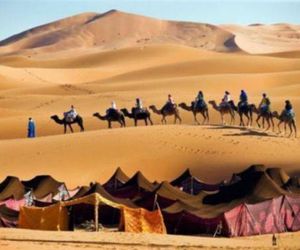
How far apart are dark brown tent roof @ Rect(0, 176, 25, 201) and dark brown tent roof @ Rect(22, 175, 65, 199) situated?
1.53ft

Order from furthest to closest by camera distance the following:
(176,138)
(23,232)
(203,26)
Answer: (203,26), (176,138), (23,232)

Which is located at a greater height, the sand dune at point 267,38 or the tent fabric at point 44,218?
the sand dune at point 267,38

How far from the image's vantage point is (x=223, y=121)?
44562mm

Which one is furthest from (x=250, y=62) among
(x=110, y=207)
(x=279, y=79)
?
(x=110, y=207)

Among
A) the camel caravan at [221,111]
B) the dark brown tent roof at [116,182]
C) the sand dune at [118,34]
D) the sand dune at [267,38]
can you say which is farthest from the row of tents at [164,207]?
the sand dune at [118,34]

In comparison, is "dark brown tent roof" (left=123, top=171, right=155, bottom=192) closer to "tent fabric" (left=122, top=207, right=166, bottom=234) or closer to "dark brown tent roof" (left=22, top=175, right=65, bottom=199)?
"dark brown tent roof" (left=22, top=175, right=65, bottom=199)

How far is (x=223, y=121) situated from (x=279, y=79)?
2671 cm

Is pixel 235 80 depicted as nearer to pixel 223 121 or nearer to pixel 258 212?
pixel 223 121

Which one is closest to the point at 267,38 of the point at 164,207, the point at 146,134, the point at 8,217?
the point at 146,134

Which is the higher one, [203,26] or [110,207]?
[203,26]

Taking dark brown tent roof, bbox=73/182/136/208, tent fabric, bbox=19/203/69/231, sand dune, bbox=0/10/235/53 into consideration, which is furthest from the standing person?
sand dune, bbox=0/10/235/53

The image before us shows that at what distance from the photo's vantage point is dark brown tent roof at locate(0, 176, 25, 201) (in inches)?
1132

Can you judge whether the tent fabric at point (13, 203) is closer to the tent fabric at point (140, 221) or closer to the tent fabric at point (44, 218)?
the tent fabric at point (44, 218)

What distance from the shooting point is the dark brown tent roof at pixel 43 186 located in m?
29.8
